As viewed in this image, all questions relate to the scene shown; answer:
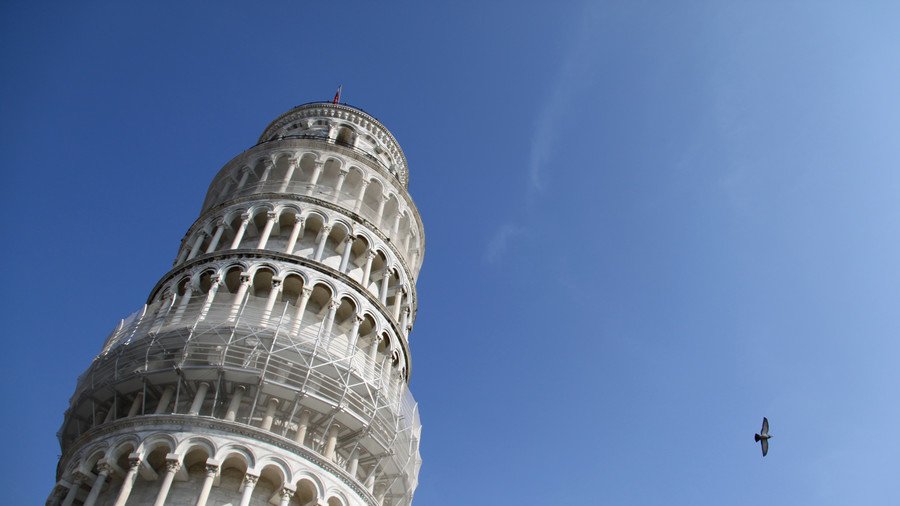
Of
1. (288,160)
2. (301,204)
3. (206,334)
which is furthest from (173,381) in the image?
(288,160)

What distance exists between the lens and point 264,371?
23.0m

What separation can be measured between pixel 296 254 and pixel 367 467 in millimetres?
8220

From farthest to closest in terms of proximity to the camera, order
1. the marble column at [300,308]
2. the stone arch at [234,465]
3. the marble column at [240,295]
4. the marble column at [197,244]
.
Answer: the marble column at [197,244] → the marble column at [300,308] → the marble column at [240,295] → the stone arch at [234,465]

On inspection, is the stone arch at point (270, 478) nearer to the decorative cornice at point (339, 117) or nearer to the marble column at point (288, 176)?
the marble column at point (288, 176)

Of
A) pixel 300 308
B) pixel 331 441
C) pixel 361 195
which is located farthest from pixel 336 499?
pixel 361 195

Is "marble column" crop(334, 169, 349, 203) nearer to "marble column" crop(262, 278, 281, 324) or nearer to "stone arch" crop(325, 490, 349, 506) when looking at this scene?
"marble column" crop(262, 278, 281, 324)

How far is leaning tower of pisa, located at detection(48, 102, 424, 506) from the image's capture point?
2142 centimetres

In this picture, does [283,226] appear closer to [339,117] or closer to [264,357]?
[264,357]

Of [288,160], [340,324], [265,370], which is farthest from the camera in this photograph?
[288,160]

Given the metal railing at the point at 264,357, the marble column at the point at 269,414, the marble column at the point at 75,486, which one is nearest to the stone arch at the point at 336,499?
the metal railing at the point at 264,357

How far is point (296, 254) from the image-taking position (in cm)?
2830

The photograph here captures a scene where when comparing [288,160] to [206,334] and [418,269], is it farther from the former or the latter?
[206,334]

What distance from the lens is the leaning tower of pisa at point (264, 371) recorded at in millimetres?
21422

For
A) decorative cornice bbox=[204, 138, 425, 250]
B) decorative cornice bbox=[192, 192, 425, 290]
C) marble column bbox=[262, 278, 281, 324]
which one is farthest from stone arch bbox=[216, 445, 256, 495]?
decorative cornice bbox=[204, 138, 425, 250]
